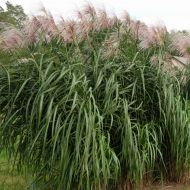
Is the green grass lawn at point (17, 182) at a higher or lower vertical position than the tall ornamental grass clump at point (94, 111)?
lower

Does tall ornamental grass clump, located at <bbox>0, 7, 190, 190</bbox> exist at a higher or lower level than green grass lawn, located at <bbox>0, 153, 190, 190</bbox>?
higher

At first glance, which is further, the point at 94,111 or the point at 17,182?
the point at 17,182

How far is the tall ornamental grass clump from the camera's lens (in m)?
5.31

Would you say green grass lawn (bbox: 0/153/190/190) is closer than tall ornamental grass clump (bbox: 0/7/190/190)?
No

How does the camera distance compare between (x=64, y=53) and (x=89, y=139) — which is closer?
(x=89, y=139)

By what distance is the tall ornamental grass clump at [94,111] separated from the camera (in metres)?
5.31

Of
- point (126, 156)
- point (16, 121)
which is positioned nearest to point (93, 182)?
point (126, 156)

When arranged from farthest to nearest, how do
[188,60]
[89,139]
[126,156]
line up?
1. [188,60]
2. [126,156]
3. [89,139]

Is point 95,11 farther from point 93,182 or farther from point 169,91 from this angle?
point 93,182

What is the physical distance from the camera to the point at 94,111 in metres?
5.34

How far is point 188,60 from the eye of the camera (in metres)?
7.14

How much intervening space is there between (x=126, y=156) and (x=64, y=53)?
4.67 feet

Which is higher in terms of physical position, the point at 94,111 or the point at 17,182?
the point at 94,111

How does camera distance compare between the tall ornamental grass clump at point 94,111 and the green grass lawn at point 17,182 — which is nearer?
the tall ornamental grass clump at point 94,111
